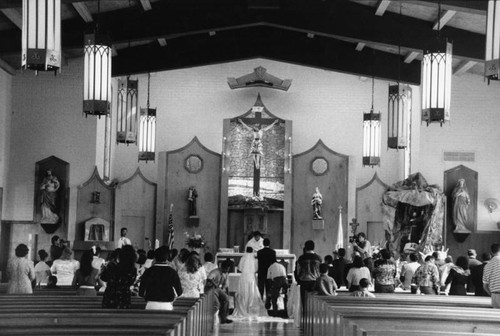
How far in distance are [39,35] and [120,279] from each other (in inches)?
127

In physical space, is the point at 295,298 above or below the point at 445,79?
below

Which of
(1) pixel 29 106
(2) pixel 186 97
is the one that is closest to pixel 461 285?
(1) pixel 29 106

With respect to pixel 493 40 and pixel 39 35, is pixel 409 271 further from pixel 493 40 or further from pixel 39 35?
pixel 39 35

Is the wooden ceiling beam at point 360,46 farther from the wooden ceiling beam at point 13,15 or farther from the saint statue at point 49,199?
the wooden ceiling beam at point 13,15

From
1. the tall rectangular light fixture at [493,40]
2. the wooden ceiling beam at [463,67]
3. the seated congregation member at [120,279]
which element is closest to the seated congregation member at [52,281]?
the seated congregation member at [120,279]

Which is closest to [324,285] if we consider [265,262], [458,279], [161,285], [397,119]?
[458,279]

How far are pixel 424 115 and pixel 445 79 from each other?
65 cm

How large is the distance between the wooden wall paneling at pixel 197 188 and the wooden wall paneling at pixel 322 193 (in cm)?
224

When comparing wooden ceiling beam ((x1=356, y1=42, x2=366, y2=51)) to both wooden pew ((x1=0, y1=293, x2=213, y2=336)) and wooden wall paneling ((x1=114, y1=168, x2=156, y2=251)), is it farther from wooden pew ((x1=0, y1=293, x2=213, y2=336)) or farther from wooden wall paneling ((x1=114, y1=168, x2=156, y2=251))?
wooden pew ((x1=0, y1=293, x2=213, y2=336))

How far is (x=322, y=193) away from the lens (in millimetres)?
24875

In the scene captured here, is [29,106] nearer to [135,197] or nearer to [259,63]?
[135,197]

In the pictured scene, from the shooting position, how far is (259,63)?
26266 mm

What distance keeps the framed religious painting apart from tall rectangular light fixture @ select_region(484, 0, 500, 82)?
42.6ft

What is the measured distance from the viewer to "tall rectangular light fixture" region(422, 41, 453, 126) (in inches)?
532
